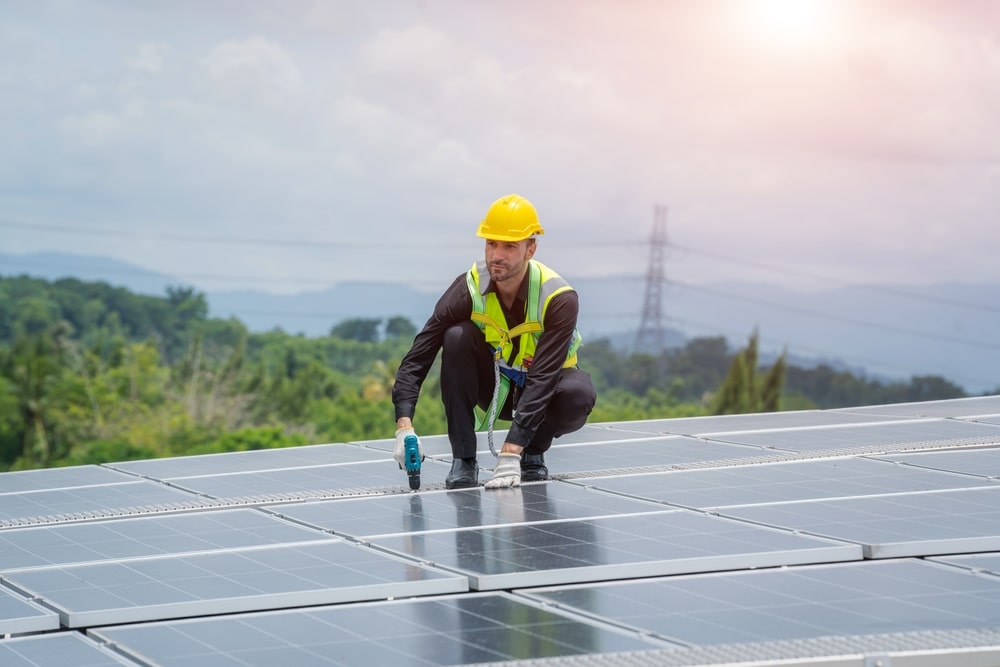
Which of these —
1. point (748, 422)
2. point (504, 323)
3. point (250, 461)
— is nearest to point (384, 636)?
point (504, 323)

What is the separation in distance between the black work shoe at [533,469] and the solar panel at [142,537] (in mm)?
1758

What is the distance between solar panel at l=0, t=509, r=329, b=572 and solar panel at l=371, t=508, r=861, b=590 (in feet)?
2.37

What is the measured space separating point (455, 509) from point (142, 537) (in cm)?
164

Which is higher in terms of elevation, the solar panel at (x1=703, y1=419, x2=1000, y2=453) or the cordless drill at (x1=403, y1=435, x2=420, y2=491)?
the solar panel at (x1=703, y1=419, x2=1000, y2=453)

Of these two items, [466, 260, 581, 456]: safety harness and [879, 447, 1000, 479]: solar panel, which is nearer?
[466, 260, 581, 456]: safety harness

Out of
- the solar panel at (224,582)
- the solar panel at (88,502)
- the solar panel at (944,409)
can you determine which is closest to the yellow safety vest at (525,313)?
the solar panel at (88,502)

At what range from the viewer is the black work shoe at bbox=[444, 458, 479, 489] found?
27.3 ft

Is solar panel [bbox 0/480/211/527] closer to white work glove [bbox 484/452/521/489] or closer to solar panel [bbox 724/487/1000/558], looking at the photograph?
white work glove [bbox 484/452/521/489]

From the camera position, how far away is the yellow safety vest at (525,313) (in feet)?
26.9

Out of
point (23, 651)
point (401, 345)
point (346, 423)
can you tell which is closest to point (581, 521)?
point (23, 651)

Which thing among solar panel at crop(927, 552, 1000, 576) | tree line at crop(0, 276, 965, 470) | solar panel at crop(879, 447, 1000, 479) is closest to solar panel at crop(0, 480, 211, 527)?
solar panel at crop(927, 552, 1000, 576)

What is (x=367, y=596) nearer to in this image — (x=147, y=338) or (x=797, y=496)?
(x=797, y=496)

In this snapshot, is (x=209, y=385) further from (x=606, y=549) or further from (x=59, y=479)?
(x=606, y=549)

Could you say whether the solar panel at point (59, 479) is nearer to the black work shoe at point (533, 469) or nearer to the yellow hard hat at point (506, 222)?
the black work shoe at point (533, 469)
